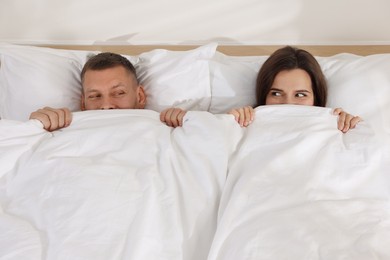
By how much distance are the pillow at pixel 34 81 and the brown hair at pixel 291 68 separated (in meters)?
0.70

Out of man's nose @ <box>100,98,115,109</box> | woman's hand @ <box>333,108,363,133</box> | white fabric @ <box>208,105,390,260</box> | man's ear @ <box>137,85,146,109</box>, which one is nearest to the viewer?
white fabric @ <box>208,105,390,260</box>

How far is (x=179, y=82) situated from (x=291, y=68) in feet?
1.36

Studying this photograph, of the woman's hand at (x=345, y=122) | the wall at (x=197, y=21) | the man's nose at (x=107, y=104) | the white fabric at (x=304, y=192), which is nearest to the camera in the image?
the white fabric at (x=304, y=192)

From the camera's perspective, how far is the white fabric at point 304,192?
2.97 ft

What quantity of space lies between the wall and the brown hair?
38 cm

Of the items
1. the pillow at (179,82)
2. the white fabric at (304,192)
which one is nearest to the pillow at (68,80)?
the pillow at (179,82)

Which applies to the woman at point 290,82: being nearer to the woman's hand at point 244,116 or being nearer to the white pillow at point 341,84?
the white pillow at point 341,84

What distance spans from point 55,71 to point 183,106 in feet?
1.66

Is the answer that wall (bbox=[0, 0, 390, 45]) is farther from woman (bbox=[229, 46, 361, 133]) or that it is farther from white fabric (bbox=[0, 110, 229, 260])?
white fabric (bbox=[0, 110, 229, 260])

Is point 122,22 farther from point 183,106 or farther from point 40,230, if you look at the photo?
point 40,230

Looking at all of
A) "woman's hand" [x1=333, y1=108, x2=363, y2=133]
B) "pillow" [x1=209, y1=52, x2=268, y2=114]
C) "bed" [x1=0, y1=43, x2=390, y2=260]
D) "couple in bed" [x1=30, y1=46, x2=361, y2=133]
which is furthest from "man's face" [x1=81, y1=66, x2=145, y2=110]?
"woman's hand" [x1=333, y1=108, x2=363, y2=133]

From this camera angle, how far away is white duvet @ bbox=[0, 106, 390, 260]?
93 centimetres

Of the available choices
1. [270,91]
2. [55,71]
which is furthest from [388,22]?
[55,71]

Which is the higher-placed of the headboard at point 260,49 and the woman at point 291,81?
the headboard at point 260,49
